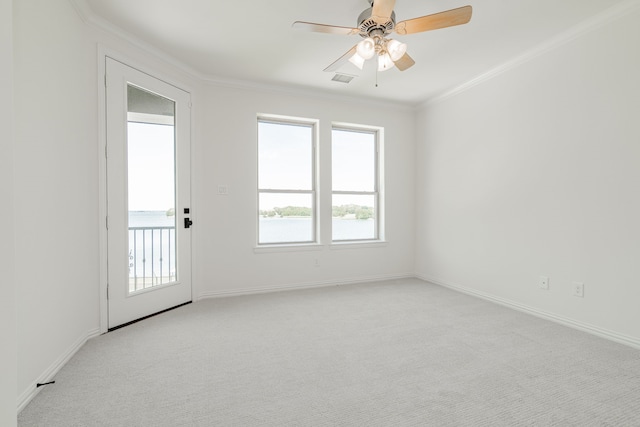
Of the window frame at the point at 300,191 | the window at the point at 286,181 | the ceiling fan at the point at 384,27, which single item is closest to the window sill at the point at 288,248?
the window frame at the point at 300,191

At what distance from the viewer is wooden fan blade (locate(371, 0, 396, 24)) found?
77.2 inches

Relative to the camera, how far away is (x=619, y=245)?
2520mm

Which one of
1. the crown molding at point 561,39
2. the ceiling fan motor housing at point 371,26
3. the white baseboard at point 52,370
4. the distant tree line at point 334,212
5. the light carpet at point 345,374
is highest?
the crown molding at point 561,39

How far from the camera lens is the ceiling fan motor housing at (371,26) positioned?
2199mm

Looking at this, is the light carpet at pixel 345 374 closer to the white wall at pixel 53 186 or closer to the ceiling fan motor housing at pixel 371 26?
the white wall at pixel 53 186

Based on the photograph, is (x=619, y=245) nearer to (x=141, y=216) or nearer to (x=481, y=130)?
(x=481, y=130)

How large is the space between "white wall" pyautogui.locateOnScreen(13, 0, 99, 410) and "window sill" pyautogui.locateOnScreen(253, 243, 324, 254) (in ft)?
5.98

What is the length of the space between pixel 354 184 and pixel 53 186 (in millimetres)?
3563

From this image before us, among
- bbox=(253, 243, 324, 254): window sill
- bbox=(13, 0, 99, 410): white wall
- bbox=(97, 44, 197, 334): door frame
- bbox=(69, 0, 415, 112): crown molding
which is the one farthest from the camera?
bbox=(253, 243, 324, 254): window sill

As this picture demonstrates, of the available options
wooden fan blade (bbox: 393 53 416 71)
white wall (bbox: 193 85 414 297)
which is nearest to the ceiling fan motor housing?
wooden fan blade (bbox: 393 53 416 71)

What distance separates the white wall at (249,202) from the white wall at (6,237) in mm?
2620

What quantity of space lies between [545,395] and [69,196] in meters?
3.44

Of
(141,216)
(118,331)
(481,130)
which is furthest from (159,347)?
(481,130)

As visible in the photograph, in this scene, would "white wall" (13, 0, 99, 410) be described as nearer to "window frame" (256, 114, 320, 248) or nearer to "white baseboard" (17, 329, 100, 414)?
"white baseboard" (17, 329, 100, 414)
